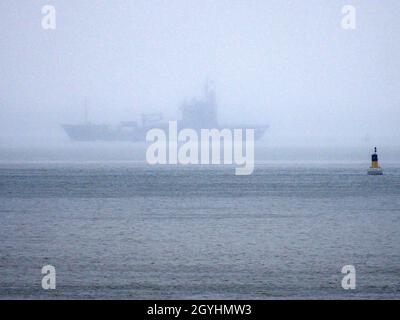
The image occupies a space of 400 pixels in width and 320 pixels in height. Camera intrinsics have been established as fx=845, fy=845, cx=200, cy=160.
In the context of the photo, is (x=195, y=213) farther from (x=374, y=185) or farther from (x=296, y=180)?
(x=296, y=180)

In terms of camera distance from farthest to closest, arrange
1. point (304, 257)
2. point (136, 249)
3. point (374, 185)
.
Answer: point (374, 185)
point (136, 249)
point (304, 257)

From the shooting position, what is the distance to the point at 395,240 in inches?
568

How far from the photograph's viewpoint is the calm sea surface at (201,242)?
32.7 ft

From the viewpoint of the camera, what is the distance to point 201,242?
47.5ft

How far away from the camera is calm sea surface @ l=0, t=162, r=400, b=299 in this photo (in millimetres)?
9977

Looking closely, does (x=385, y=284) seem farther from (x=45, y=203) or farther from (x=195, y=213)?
(x=45, y=203)

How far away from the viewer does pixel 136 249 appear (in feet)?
44.3

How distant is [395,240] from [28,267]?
6.39 metres

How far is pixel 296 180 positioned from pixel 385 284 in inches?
943
